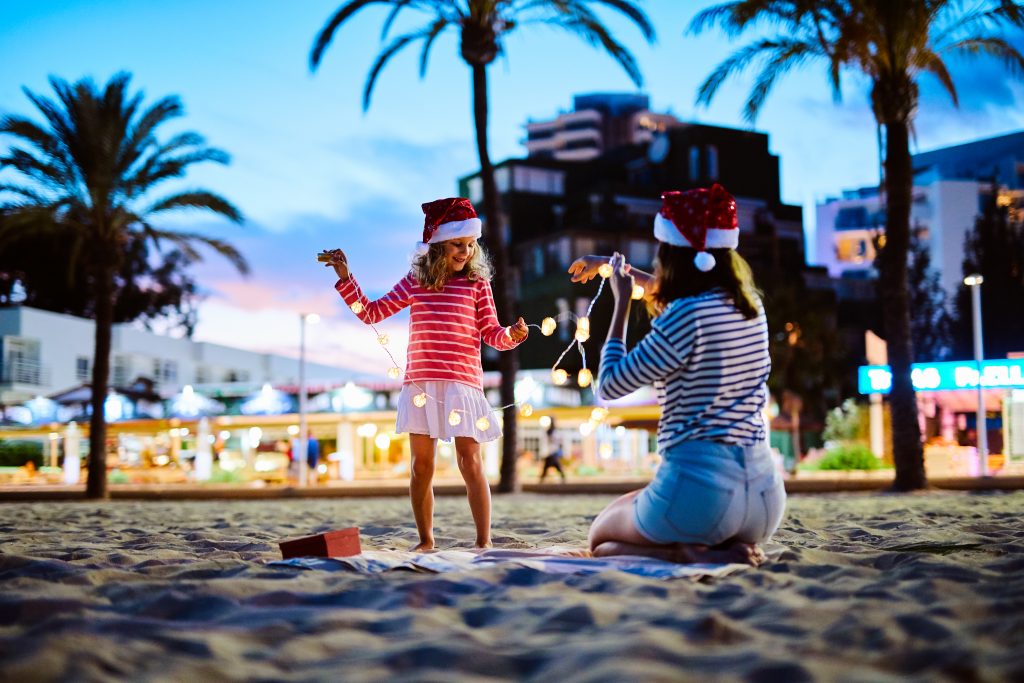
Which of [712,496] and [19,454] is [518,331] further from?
[19,454]

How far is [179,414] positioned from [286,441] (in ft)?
17.5

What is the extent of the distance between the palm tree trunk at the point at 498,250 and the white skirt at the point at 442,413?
10.6 meters

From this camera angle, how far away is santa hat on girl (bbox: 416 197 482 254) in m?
5.17

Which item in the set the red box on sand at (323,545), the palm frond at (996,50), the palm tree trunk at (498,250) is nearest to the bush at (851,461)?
the palm tree trunk at (498,250)

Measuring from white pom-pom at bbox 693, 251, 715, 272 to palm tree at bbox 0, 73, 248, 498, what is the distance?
1644cm

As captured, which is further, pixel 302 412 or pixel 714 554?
pixel 302 412

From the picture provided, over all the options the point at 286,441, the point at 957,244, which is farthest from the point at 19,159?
the point at 957,244

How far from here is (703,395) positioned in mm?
3920

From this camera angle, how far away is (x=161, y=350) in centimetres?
4397

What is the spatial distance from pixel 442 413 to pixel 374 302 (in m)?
0.68

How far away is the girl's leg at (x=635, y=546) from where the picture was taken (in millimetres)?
3941

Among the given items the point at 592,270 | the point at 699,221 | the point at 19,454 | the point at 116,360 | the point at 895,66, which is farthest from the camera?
the point at 116,360

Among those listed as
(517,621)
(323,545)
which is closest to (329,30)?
(323,545)

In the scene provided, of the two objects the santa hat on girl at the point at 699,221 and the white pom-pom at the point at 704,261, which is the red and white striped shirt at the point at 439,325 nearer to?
the santa hat on girl at the point at 699,221
